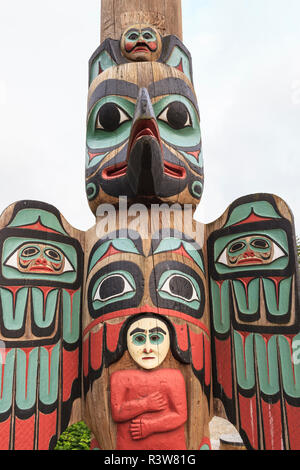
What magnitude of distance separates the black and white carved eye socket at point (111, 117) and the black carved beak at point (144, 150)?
19.0 inches

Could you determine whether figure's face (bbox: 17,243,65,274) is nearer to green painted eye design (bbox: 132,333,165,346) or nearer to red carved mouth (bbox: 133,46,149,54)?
green painted eye design (bbox: 132,333,165,346)

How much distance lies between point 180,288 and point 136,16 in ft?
9.62

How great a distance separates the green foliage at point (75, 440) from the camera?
5.76m

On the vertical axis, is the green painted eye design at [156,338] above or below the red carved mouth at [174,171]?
below

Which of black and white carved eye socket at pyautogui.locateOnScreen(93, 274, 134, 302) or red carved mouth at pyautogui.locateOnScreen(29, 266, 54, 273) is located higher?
red carved mouth at pyautogui.locateOnScreen(29, 266, 54, 273)

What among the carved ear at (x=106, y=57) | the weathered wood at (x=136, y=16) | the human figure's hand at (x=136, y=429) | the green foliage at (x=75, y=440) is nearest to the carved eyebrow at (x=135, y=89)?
the carved ear at (x=106, y=57)

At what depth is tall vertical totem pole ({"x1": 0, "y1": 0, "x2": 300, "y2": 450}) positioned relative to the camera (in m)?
2.36

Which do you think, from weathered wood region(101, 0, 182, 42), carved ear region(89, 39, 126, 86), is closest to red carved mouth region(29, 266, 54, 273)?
carved ear region(89, 39, 126, 86)

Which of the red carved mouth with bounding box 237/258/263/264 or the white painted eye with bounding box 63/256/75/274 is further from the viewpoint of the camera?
the white painted eye with bounding box 63/256/75/274

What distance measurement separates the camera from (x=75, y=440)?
585cm

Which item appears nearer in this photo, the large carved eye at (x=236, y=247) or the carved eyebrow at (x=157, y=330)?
the carved eyebrow at (x=157, y=330)

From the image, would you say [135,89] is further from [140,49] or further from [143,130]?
[143,130]

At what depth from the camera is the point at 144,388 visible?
2285 mm

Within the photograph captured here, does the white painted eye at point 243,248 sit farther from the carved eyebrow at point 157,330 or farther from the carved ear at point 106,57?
the carved ear at point 106,57
